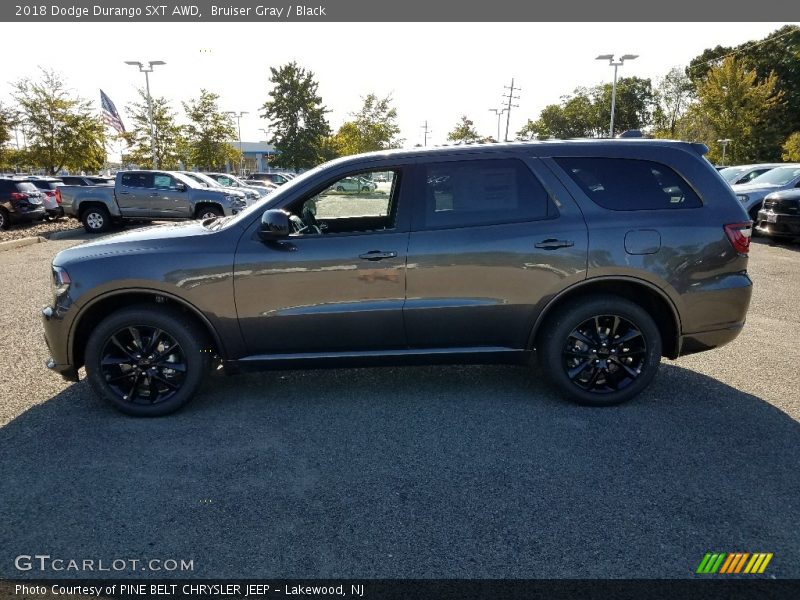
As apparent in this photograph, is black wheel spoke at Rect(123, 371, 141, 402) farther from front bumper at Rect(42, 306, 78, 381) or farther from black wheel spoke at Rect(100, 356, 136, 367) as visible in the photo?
front bumper at Rect(42, 306, 78, 381)

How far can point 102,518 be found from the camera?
2.75m

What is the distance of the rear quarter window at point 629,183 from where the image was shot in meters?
3.91

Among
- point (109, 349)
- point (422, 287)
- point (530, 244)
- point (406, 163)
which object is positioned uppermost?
point (406, 163)

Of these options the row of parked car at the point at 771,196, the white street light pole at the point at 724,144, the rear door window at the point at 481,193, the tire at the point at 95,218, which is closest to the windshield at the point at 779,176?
the row of parked car at the point at 771,196

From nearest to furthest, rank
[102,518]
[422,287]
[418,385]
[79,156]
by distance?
[102,518], [422,287], [418,385], [79,156]

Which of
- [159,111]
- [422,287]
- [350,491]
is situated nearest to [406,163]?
[422,287]

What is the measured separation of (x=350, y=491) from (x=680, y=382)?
3046 millimetres

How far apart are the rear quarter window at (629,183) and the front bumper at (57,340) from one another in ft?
12.4

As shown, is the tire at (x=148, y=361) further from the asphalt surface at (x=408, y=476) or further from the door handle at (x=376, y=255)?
the door handle at (x=376, y=255)

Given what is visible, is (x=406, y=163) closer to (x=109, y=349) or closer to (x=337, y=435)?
(x=337, y=435)

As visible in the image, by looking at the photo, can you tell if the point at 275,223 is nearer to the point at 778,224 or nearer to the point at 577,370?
the point at 577,370

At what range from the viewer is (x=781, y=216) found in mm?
12094

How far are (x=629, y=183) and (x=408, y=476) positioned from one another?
8.63 ft

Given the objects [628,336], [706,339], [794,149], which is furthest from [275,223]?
[794,149]
